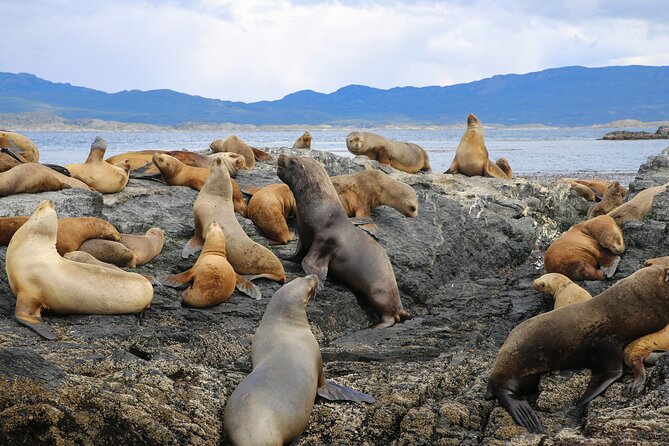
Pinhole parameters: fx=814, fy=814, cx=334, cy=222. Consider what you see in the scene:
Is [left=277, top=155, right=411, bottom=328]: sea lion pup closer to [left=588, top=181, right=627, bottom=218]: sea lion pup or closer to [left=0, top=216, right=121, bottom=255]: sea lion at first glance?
[left=0, top=216, right=121, bottom=255]: sea lion

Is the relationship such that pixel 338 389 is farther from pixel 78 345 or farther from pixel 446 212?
pixel 446 212

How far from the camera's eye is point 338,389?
502 centimetres

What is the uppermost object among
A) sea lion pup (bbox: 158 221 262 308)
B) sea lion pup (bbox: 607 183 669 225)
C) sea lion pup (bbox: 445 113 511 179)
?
sea lion pup (bbox: 445 113 511 179)

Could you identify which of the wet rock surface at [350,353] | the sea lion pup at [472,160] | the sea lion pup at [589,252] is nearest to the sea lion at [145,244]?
the wet rock surface at [350,353]

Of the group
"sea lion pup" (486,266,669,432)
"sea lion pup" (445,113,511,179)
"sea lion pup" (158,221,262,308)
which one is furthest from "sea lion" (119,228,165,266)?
"sea lion pup" (445,113,511,179)

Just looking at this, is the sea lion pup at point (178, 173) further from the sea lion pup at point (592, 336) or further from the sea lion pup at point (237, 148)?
the sea lion pup at point (592, 336)

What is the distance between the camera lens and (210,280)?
6.66 m

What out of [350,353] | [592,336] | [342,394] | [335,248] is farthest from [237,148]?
[592,336]

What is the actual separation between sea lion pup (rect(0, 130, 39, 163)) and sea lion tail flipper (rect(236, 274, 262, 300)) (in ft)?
13.4

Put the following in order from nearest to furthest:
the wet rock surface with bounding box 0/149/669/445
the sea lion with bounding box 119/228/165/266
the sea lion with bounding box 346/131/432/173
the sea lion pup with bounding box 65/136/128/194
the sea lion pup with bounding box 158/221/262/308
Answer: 1. the wet rock surface with bounding box 0/149/669/445
2. the sea lion pup with bounding box 158/221/262/308
3. the sea lion with bounding box 119/228/165/266
4. the sea lion pup with bounding box 65/136/128/194
5. the sea lion with bounding box 346/131/432/173

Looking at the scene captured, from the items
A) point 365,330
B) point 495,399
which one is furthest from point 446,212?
point 495,399

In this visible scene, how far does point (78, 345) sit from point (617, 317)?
11.5ft

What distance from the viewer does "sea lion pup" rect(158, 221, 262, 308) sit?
259 inches

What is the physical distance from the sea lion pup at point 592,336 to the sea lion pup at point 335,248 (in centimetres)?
223
